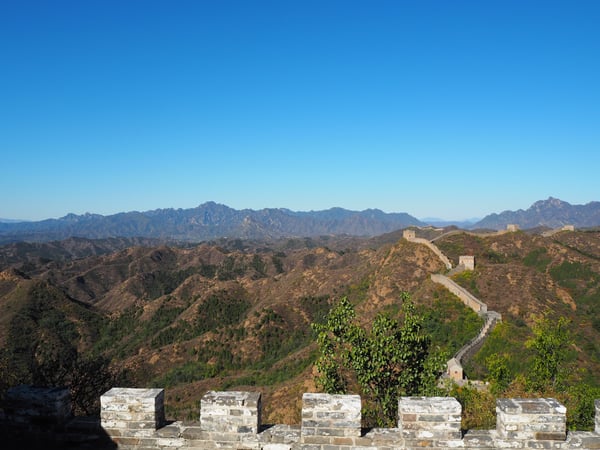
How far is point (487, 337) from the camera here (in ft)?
99.6

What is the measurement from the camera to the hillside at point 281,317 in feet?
108

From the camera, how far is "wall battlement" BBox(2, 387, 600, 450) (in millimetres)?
5758

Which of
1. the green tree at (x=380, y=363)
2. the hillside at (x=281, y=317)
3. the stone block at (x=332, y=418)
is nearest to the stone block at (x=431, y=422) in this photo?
the stone block at (x=332, y=418)

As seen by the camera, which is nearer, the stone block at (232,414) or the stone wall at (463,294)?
the stone block at (232,414)

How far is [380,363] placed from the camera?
10922 mm

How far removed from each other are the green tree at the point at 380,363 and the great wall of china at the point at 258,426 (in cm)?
487

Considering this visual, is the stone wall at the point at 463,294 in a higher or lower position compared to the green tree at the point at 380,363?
lower

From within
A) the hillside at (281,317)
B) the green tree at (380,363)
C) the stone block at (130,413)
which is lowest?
the hillside at (281,317)

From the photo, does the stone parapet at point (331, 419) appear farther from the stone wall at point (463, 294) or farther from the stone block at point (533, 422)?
the stone wall at point (463, 294)

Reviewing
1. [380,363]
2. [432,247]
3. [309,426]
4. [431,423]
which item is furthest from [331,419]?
[432,247]

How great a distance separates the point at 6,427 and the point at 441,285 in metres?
41.0

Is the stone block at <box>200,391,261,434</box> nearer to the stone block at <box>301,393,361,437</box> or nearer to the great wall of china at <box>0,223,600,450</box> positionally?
the great wall of china at <box>0,223,600,450</box>

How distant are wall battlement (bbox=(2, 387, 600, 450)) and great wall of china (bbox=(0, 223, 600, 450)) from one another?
13mm

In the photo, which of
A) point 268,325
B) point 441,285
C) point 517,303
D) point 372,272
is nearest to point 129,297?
point 268,325
